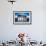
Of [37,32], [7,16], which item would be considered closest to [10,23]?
[7,16]

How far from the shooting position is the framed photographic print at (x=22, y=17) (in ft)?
21.1

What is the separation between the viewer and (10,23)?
6.46 metres

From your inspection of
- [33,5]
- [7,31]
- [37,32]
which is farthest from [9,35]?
[33,5]

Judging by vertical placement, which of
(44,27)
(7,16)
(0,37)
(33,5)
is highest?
(33,5)

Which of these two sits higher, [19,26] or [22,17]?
[22,17]

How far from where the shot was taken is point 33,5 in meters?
6.43

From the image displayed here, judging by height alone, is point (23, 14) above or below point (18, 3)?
below

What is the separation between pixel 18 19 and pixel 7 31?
72 cm

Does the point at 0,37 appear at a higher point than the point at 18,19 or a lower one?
lower

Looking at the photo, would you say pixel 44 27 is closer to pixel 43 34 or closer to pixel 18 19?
pixel 43 34

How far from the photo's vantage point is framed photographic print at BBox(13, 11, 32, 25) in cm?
643

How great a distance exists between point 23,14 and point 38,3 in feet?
2.68

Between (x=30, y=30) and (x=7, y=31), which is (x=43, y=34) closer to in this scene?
(x=30, y=30)

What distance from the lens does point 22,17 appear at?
6.45m
